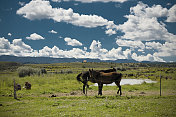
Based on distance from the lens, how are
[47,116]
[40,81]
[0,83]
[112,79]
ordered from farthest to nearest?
[40,81] < [0,83] < [112,79] < [47,116]

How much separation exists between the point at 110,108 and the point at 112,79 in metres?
8.00

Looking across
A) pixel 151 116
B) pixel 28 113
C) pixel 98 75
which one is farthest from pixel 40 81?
pixel 151 116

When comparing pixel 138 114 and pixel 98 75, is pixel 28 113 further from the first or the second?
pixel 98 75

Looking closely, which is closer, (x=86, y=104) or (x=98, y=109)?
(x=98, y=109)

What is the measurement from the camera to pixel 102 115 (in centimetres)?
974

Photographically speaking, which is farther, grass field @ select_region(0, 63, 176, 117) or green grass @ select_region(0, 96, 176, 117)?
grass field @ select_region(0, 63, 176, 117)

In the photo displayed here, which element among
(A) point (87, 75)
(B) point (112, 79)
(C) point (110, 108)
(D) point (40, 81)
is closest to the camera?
(C) point (110, 108)

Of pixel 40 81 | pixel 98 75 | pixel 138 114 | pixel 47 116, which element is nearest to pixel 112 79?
pixel 98 75

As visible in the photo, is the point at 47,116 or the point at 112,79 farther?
the point at 112,79

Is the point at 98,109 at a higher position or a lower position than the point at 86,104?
higher

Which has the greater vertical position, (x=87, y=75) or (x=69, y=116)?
(x=87, y=75)

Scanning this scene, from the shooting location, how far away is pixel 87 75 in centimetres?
2159

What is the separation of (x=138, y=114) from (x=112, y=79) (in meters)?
9.63

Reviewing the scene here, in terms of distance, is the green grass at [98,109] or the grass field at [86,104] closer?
the green grass at [98,109]
